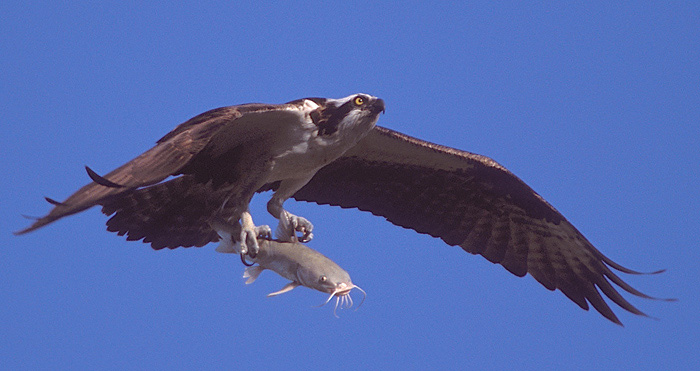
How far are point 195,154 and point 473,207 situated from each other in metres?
3.84

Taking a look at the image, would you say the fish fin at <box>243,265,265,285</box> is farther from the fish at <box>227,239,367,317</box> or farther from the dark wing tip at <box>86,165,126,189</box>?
the dark wing tip at <box>86,165,126,189</box>

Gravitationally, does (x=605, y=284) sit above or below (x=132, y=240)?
above

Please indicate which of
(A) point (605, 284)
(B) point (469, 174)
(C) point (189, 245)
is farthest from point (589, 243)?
(C) point (189, 245)

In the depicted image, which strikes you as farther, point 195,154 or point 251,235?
point 251,235

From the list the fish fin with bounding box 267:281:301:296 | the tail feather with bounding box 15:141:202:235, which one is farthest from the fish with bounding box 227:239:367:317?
the tail feather with bounding box 15:141:202:235

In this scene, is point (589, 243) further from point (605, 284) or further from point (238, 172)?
point (238, 172)

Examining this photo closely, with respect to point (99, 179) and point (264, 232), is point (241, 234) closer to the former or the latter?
point (264, 232)

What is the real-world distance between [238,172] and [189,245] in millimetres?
964

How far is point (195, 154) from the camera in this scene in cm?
718

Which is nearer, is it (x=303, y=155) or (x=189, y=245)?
(x=303, y=155)

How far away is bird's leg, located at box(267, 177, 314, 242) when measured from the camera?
820cm

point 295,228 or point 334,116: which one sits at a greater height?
point 334,116

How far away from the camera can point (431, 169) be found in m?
9.73

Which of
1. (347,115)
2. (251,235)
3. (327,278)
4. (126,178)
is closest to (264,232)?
(251,235)
